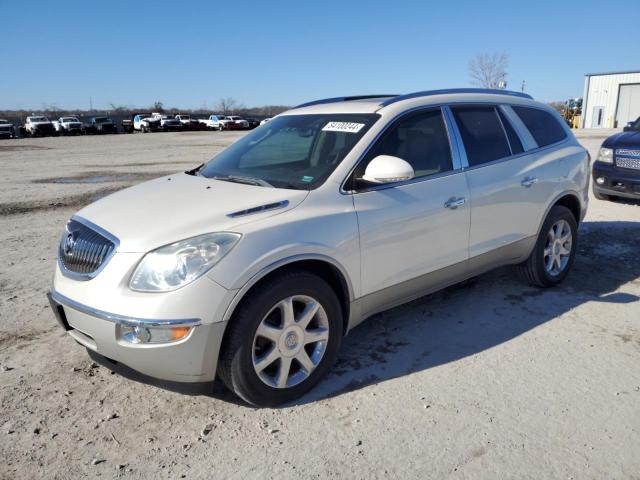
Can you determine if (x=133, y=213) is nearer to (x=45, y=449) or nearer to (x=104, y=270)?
(x=104, y=270)

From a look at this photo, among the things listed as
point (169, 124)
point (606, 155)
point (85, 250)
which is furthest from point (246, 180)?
point (169, 124)

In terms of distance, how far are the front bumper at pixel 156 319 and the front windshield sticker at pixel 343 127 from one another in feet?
4.98

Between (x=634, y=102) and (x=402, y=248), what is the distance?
161 ft

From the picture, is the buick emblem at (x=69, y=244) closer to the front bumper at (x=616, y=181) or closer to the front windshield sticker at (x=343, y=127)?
the front windshield sticker at (x=343, y=127)

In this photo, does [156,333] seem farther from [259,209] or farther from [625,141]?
[625,141]

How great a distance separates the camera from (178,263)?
9.03 ft

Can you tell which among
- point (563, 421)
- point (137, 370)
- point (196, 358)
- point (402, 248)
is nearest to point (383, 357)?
point (402, 248)

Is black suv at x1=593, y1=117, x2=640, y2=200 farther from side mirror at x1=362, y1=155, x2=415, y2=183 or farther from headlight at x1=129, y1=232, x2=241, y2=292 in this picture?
headlight at x1=129, y1=232, x2=241, y2=292

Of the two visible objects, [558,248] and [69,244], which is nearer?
[69,244]

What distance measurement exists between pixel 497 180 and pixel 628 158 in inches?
223

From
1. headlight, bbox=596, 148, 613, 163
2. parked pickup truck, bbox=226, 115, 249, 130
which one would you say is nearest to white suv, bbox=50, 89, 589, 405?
headlight, bbox=596, 148, 613, 163

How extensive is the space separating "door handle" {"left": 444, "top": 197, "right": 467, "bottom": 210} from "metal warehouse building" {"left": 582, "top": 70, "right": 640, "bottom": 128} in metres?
46.9

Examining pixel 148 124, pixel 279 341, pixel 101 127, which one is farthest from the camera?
pixel 148 124

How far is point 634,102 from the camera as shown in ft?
144
